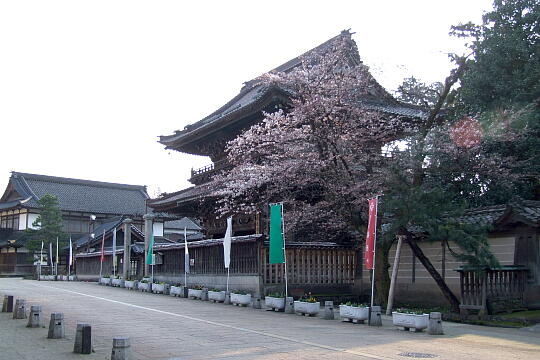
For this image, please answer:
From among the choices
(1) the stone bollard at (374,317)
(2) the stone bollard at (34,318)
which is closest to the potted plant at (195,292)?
(1) the stone bollard at (374,317)

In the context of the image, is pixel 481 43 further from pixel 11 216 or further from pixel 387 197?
pixel 11 216

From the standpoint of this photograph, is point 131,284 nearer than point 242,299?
No

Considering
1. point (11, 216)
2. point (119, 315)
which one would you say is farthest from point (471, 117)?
point (11, 216)

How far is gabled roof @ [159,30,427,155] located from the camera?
2180 cm

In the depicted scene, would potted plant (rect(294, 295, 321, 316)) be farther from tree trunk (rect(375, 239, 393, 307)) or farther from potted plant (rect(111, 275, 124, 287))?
potted plant (rect(111, 275, 124, 287))

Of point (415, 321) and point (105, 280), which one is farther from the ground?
point (415, 321)

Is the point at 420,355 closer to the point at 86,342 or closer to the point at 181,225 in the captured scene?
the point at 86,342

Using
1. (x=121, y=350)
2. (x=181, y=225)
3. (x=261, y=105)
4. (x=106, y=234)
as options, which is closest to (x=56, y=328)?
(x=121, y=350)

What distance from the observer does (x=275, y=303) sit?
1897cm

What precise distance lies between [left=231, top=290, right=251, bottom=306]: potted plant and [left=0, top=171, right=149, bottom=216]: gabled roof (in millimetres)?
→ 43464

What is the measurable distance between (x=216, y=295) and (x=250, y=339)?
11.0 metres

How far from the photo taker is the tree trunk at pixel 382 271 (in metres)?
19.4

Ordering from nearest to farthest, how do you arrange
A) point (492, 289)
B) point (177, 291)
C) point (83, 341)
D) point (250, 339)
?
point (83, 341)
point (250, 339)
point (492, 289)
point (177, 291)

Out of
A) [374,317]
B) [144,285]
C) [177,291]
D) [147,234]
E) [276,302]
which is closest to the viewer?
[374,317]
